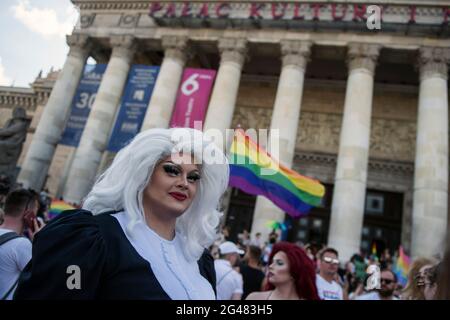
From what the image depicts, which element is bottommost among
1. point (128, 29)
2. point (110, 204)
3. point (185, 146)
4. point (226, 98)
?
point (110, 204)

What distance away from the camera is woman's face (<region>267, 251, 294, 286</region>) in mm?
3184

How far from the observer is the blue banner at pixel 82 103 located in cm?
1759

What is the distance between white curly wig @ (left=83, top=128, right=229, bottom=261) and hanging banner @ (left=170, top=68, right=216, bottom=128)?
13.1 m

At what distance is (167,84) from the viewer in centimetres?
1730

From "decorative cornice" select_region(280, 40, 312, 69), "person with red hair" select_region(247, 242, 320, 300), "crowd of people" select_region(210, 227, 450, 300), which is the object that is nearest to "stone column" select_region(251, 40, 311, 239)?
"decorative cornice" select_region(280, 40, 312, 69)

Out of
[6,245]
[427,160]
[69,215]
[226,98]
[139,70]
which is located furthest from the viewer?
[139,70]

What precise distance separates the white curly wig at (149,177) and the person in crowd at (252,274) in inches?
124

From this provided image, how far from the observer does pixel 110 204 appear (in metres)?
1.70

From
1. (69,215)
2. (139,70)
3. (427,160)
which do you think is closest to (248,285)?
(69,215)

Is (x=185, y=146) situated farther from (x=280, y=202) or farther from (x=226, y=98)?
(x=226, y=98)

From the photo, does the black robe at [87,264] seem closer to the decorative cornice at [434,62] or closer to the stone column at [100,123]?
the stone column at [100,123]

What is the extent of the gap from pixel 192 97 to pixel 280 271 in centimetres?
1361

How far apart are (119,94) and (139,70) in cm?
169

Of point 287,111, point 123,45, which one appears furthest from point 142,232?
point 123,45
